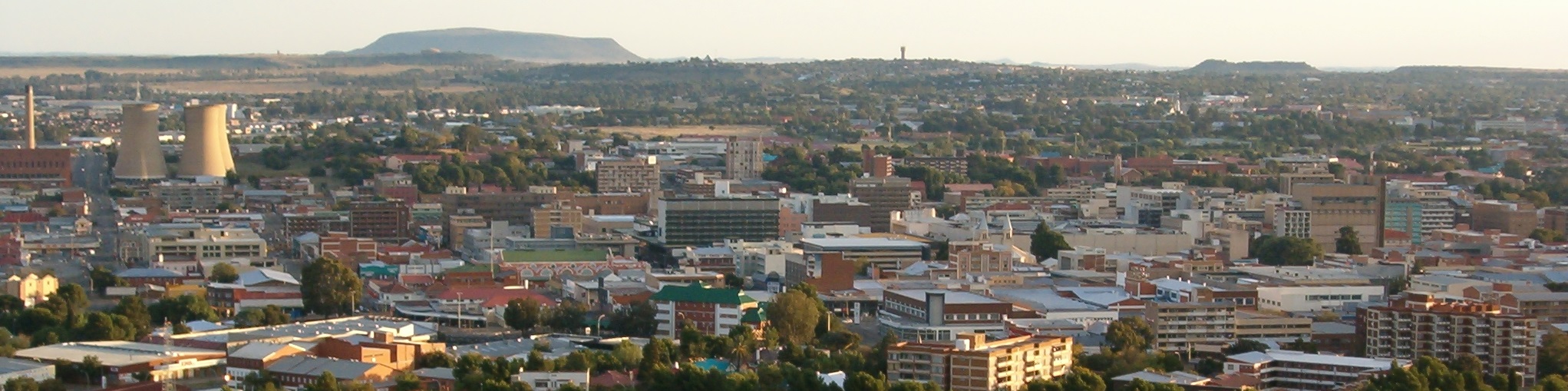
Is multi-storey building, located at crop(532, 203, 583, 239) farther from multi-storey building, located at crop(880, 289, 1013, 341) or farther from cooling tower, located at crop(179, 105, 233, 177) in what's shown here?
cooling tower, located at crop(179, 105, 233, 177)

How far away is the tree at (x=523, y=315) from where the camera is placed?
2150 cm

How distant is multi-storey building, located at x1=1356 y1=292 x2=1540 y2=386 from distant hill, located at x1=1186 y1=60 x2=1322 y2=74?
79395 mm

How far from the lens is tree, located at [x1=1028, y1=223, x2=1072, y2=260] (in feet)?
93.5

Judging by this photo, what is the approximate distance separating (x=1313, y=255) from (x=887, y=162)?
11.0m

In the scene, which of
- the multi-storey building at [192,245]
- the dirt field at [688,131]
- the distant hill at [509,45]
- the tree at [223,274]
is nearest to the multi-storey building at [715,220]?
the multi-storey building at [192,245]

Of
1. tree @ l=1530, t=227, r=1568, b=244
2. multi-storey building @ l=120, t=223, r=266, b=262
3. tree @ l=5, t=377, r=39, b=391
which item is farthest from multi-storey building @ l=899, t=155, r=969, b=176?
tree @ l=5, t=377, r=39, b=391

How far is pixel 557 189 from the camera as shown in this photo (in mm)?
34406

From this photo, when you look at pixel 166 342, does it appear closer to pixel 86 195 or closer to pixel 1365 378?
pixel 1365 378

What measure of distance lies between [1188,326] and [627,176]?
1688 centimetres

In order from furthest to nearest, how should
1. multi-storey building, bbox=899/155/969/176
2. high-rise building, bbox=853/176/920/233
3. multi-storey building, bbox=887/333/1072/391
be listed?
multi-storey building, bbox=899/155/969/176 < high-rise building, bbox=853/176/920/233 < multi-storey building, bbox=887/333/1072/391

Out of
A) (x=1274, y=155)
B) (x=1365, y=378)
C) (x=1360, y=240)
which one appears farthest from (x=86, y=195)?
(x=1365, y=378)

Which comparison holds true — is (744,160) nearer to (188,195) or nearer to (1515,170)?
(188,195)

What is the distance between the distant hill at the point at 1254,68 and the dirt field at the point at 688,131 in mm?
45786

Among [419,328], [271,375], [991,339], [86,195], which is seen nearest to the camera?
[271,375]
